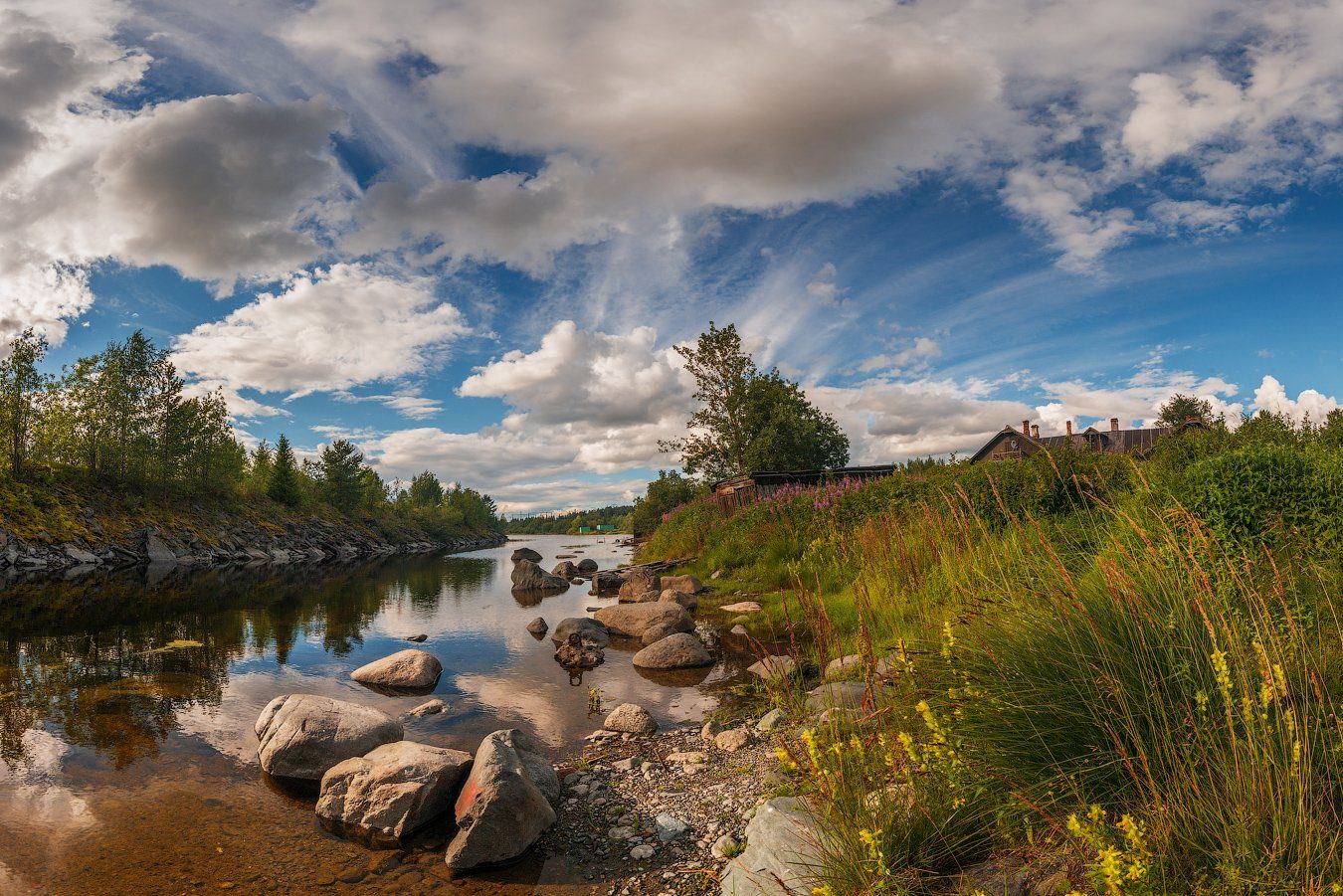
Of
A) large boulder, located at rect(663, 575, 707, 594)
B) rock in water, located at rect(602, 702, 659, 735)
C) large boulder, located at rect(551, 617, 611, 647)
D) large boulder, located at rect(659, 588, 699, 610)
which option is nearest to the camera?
rock in water, located at rect(602, 702, 659, 735)

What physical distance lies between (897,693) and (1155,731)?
5.33ft

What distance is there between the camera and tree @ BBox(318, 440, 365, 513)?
232ft

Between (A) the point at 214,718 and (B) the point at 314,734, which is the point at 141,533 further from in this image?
(B) the point at 314,734

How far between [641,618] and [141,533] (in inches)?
1550

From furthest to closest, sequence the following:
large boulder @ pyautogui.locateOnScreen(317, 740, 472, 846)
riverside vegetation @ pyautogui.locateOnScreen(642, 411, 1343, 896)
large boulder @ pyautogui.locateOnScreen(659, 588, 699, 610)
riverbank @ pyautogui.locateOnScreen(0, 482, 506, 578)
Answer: riverbank @ pyautogui.locateOnScreen(0, 482, 506, 578) → large boulder @ pyautogui.locateOnScreen(659, 588, 699, 610) → large boulder @ pyautogui.locateOnScreen(317, 740, 472, 846) → riverside vegetation @ pyautogui.locateOnScreen(642, 411, 1343, 896)

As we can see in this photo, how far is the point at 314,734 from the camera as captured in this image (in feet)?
22.5

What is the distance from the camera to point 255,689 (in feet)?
33.6

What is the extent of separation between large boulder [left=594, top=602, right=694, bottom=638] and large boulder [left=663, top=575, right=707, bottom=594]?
3442 mm

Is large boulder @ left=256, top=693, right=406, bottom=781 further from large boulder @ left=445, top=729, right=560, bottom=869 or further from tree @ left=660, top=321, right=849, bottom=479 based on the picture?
tree @ left=660, top=321, right=849, bottom=479

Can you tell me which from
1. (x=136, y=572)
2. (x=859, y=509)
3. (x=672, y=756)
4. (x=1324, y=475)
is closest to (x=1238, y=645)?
(x=672, y=756)

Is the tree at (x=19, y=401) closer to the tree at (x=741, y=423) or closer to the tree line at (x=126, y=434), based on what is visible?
the tree line at (x=126, y=434)

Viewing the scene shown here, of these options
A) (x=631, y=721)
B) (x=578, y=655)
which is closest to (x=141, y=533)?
(x=578, y=655)

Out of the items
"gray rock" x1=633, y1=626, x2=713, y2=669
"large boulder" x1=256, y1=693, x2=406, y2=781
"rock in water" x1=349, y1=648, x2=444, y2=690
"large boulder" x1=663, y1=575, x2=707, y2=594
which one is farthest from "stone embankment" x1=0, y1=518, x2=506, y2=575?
"gray rock" x1=633, y1=626, x2=713, y2=669

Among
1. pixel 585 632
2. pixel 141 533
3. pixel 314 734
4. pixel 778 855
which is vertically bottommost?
pixel 585 632
